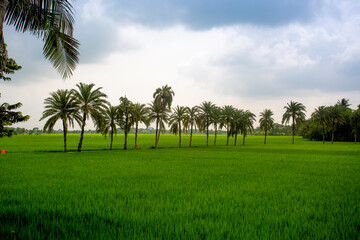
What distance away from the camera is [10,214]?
5188mm

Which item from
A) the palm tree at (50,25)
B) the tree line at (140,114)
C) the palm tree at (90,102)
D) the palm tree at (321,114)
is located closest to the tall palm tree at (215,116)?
the tree line at (140,114)

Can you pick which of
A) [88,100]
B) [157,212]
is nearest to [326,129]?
[88,100]

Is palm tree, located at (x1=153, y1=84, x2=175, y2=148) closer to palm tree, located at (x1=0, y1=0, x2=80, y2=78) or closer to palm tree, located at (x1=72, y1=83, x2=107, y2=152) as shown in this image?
palm tree, located at (x1=72, y1=83, x2=107, y2=152)

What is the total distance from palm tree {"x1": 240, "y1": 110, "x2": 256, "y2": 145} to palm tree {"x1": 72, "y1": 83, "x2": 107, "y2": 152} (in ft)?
139

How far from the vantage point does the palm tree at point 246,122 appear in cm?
5941

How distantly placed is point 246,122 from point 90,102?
4596cm

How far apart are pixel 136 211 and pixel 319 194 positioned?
7.28 metres

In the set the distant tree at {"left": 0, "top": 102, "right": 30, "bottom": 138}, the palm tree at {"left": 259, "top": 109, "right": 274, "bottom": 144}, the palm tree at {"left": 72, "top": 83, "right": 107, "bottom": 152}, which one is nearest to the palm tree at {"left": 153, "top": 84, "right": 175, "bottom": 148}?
the palm tree at {"left": 72, "top": 83, "right": 107, "bottom": 152}

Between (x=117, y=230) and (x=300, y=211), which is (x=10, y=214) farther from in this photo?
(x=300, y=211)

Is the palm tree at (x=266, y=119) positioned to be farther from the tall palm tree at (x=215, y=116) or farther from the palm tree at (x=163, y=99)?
the palm tree at (x=163, y=99)

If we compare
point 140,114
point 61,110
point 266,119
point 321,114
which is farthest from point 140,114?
point 321,114

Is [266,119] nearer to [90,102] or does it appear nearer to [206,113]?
[206,113]

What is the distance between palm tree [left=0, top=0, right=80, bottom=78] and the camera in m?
5.93

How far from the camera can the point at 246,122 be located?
60.3 meters
